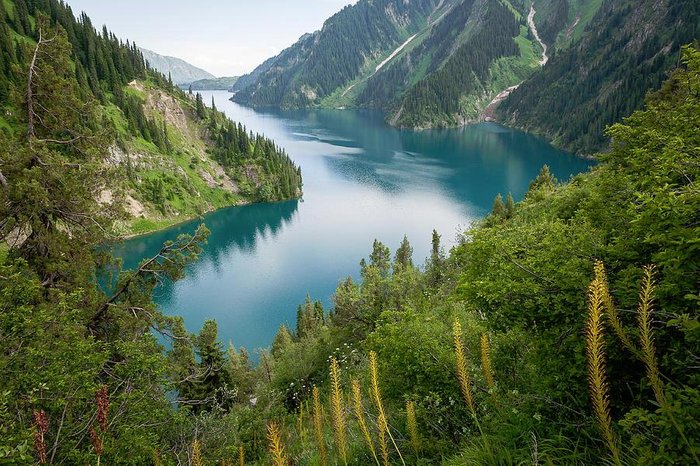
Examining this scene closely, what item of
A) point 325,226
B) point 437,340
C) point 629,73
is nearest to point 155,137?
point 325,226

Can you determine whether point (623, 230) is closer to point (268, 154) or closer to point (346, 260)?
point (346, 260)

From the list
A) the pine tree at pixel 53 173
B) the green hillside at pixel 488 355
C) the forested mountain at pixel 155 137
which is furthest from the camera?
the forested mountain at pixel 155 137

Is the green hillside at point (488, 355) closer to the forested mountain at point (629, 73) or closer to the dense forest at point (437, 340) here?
the dense forest at point (437, 340)

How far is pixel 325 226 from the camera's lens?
9550 centimetres

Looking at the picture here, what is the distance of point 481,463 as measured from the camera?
4.75 m

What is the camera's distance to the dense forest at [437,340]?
4.05 meters

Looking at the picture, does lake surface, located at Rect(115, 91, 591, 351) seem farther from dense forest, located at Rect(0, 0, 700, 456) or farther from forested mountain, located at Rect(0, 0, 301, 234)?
dense forest, located at Rect(0, 0, 700, 456)

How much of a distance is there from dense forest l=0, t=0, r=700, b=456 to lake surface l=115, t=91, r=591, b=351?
12.1m

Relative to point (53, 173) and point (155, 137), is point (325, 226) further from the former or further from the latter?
point (53, 173)

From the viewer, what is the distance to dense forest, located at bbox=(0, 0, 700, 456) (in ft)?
13.3

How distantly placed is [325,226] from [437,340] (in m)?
84.6

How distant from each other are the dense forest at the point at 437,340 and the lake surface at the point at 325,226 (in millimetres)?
12109

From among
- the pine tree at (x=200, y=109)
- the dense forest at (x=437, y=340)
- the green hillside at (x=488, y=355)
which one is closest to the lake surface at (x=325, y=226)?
the dense forest at (x=437, y=340)

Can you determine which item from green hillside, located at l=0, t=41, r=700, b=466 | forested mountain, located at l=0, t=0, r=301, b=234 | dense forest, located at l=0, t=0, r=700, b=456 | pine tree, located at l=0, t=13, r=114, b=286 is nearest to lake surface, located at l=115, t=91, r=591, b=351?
forested mountain, located at l=0, t=0, r=301, b=234
